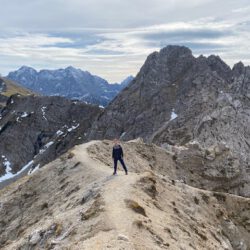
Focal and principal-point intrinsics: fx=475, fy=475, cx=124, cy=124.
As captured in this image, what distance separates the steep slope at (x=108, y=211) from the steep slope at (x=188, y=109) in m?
36.9


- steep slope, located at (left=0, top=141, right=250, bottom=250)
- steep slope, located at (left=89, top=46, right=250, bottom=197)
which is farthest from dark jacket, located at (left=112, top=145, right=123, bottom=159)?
steep slope, located at (left=89, top=46, right=250, bottom=197)

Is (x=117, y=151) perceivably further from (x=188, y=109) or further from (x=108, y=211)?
(x=188, y=109)

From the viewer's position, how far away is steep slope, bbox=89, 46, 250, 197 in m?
107

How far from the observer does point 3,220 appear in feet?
153

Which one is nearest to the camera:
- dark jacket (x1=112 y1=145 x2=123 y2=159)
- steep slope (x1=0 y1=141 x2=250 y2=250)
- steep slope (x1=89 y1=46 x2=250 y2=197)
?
steep slope (x1=0 y1=141 x2=250 y2=250)

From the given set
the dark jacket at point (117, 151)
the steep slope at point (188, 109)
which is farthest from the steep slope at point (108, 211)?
the steep slope at point (188, 109)

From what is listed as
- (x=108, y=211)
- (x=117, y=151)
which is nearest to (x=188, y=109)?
(x=117, y=151)

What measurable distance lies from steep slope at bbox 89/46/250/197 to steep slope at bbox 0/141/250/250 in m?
36.9

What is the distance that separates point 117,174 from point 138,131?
435 feet

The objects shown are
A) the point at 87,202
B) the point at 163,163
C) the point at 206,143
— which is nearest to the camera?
the point at 87,202

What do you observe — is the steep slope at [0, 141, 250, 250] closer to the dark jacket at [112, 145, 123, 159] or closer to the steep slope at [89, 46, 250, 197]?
the dark jacket at [112, 145, 123, 159]

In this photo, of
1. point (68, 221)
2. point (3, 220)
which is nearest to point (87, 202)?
point (68, 221)

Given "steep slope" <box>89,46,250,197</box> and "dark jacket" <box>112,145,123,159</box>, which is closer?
"dark jacket" <box>112,145,123,159</box>

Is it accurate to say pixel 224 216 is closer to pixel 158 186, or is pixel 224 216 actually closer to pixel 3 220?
pixel 158 186
